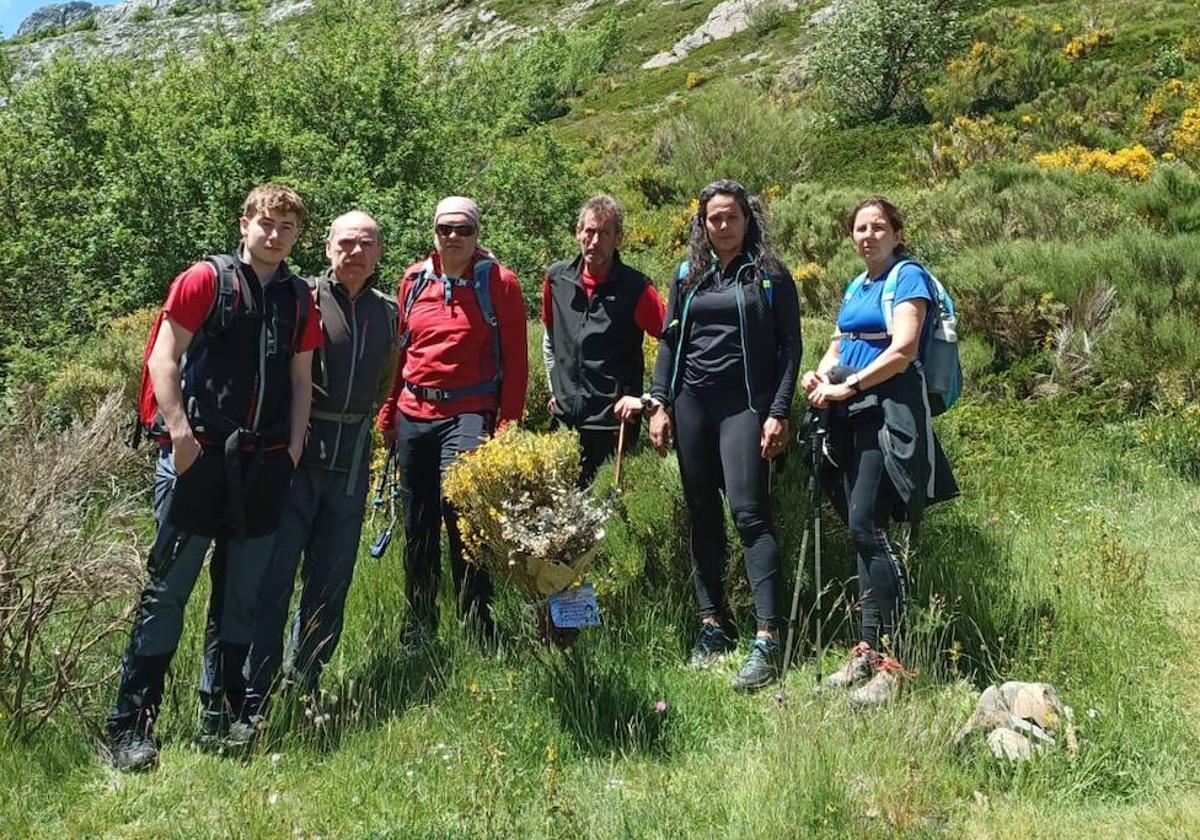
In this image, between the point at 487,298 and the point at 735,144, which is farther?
the point at 735,144

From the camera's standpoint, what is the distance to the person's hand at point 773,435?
3.47 m

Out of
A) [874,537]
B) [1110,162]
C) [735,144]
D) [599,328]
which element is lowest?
[1110,162]

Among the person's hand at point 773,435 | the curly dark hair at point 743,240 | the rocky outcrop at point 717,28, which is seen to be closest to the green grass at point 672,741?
the person's hand at point 773,435

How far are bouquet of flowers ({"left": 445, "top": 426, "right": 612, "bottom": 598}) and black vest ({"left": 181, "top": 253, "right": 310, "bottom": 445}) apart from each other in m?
0.67

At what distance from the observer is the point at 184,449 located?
2836 mm

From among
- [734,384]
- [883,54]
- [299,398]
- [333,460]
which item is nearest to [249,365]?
[299,398]

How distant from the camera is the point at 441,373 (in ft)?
12.5

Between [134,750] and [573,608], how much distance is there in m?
1.50

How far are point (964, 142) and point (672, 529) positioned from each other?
12.4 meters

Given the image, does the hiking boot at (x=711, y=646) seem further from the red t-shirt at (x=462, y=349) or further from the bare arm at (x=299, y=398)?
the bare arm at (x=299, y=398)

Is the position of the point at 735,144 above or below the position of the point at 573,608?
below

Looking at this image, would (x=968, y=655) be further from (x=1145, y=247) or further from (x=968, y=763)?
(x=1145, y=247)

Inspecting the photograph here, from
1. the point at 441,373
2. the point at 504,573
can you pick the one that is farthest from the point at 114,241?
the point at 504,573

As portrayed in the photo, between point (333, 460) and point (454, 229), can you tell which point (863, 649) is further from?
point (454, 229)
